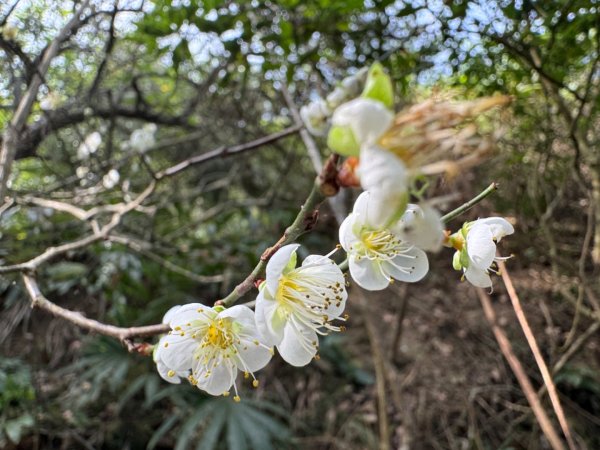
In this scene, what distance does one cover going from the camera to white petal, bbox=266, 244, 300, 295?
57 cm

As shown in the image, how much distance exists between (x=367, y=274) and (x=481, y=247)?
0.16 metres

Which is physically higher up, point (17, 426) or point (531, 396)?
point (17, 426)

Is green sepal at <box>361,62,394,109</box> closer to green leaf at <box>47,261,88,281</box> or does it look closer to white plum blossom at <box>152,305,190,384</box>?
white plum blossom at <box>152,305,190,384</box>

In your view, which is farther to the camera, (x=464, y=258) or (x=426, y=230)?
(x=464, y=258)

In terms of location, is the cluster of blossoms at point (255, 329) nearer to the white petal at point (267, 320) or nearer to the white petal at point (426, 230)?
the white petal at point (267, 320)

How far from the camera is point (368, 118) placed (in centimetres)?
39

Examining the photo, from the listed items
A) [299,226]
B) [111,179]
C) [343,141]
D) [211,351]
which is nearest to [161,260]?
[111,179]

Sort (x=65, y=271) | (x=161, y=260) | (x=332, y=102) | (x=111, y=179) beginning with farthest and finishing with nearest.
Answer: (x=65, y=271) < (x=111, y=179) < (x=161, y=260) < (x=332, y=102)

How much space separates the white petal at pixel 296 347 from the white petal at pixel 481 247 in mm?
259

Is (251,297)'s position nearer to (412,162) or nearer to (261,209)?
(261,209)

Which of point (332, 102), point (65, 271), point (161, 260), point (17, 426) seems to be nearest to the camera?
point (332, 102)

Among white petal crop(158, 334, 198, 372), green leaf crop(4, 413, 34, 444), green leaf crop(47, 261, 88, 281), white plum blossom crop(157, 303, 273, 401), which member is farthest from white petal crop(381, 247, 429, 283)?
green leaf crop(47, 261, 88, 281)

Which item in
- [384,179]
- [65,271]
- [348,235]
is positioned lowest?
[65,271]

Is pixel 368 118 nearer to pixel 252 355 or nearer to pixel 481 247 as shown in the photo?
pixel 481 247
